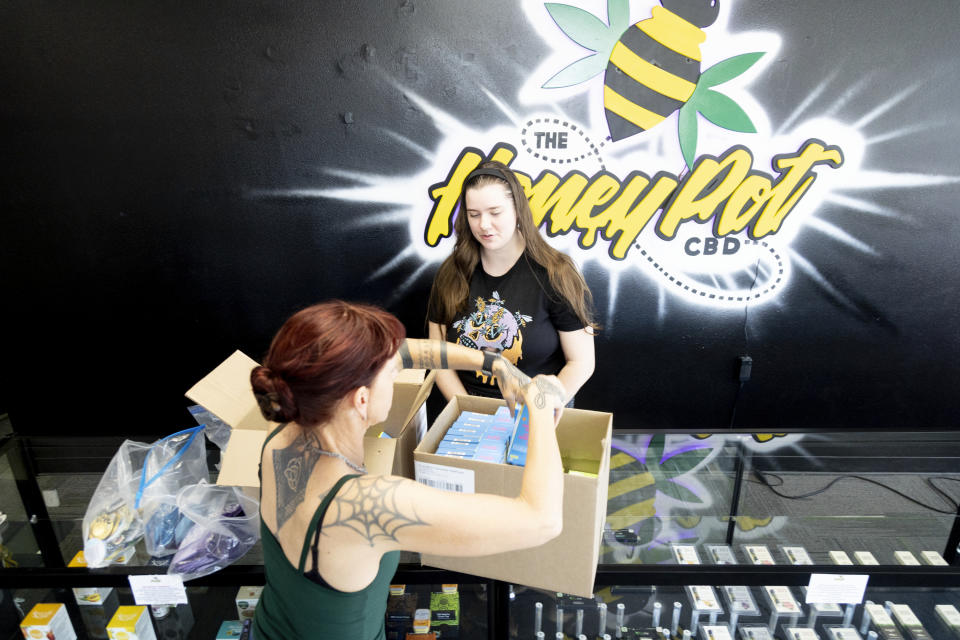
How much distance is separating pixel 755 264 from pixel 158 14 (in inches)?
124

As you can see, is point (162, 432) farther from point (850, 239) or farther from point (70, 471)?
point (850, 239)

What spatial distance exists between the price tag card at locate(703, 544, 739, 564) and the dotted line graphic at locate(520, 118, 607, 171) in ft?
6.20

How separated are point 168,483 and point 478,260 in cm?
127

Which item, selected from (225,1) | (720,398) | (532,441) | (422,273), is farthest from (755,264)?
(225,1)

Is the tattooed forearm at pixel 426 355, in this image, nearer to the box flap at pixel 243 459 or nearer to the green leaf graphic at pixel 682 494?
the box flap at pixel 243 459

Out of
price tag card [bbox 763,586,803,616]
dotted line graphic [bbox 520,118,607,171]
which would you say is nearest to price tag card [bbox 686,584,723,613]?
price tag card [bbox 763,586,803,616]

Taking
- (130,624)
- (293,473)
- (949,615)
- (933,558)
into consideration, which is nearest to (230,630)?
(130,624)

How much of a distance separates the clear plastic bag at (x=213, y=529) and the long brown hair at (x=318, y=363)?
0.52 m

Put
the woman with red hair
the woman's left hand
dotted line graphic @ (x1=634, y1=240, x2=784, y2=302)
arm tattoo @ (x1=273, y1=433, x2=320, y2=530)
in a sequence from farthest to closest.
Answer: dotted line graphic @ (x1=634, y1=240, x2=784, y2=302)
the woman's left hand
arm tattoo @ (x1=273, y1=433, x2=320, y2=530)
the woman with red hair

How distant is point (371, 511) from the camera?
0.94 m

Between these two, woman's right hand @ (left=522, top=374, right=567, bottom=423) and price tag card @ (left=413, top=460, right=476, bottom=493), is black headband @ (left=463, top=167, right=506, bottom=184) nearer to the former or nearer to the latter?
woman's right hand @ (left=522, top=374, right=567, bottom=423)

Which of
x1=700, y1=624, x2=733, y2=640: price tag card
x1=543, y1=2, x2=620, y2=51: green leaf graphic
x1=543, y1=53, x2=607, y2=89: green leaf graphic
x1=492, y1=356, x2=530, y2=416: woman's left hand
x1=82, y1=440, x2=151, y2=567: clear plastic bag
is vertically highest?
x1=543, y1=2, x2=620, y2=51: green leaf graphic

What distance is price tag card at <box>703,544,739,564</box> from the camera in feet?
4.34

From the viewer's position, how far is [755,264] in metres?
2.88
